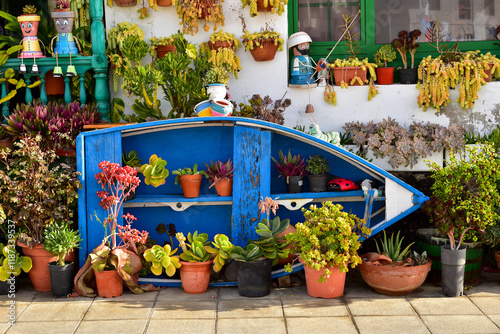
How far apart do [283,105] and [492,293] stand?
2908 millimetres

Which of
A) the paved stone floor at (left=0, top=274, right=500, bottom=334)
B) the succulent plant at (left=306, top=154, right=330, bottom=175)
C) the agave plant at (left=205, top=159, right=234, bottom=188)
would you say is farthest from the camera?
the succulent plant at (left=306, top=154, right=330, bottom=175)

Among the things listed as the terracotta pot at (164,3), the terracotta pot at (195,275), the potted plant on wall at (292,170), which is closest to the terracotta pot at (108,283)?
the terracotta pot at (195,275)

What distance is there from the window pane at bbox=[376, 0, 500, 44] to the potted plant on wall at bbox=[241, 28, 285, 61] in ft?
4.51

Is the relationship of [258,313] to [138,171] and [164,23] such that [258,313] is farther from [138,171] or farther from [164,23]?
[164,23]

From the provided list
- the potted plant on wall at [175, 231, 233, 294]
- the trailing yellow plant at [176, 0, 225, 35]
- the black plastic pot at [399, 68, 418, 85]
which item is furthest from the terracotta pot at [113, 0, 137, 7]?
the black plastic pot at [399, 68, 418, 85]

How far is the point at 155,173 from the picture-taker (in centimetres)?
603

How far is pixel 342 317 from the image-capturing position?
518 centimetres

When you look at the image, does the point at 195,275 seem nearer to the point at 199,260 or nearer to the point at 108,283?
the point at 199,260

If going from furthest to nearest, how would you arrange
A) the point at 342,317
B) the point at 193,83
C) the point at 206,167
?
1. the point at 193,83
2. the point at 206,167
3. the point at 342,317

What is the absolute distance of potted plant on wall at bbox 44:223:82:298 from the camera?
5.66m

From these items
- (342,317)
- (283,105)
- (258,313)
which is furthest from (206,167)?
(342,317)

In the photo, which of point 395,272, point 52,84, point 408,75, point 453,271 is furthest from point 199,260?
point 408,75

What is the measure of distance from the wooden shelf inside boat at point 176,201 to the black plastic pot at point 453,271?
2.14 m

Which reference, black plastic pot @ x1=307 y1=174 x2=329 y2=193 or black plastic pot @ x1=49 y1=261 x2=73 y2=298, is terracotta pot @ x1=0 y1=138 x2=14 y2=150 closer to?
black plastic pot @ x1=49 y1=261 x2=73 y2=298
